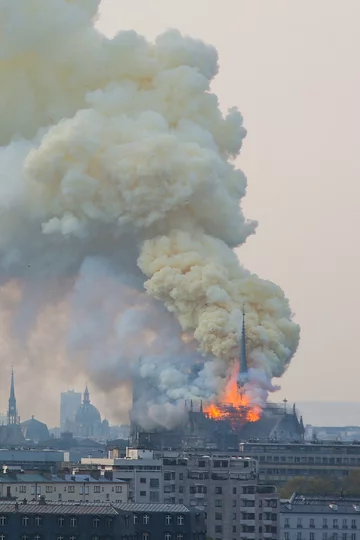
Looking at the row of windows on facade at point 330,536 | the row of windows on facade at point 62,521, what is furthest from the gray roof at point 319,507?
the row of windows on facade at point 62,521

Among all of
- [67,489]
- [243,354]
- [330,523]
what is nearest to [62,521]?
[67,489]

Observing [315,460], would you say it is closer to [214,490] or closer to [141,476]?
[141,476]

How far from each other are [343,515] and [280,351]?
61.5 feet

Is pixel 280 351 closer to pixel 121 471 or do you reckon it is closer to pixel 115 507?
pixel 121 471

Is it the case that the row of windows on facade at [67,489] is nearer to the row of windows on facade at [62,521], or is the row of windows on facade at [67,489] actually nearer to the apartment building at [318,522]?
the apartment building at [318,522]

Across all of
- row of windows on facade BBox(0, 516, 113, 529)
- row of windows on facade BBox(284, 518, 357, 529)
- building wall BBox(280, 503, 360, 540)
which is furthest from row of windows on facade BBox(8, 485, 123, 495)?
row of windows on facade BBox(0, 516, 113, 529)

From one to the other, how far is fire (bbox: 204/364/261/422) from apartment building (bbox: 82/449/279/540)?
18271 millimetres

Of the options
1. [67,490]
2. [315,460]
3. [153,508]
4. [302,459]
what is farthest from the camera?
[315,460]

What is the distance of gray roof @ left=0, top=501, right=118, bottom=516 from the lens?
100787 mm

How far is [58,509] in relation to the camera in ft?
334

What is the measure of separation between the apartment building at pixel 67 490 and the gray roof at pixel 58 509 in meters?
11.6

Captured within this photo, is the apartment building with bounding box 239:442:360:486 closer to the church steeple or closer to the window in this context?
the church steeple

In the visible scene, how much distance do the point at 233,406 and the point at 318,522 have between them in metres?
27.4

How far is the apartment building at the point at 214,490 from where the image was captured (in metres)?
120
